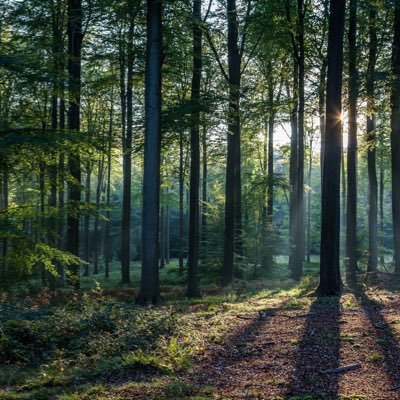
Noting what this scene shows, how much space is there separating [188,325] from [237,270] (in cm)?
1269

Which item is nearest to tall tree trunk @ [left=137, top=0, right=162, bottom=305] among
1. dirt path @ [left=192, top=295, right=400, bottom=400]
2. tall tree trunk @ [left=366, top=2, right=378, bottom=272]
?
dirt path @ [left=192, top=295, right=400, bottom=400]

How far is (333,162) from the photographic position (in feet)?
37.8

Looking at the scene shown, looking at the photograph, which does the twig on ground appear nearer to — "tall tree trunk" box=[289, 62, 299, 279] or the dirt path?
the dirt path

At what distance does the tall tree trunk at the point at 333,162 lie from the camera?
37.6 feet

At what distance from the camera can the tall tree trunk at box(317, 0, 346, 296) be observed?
11461 millimetres

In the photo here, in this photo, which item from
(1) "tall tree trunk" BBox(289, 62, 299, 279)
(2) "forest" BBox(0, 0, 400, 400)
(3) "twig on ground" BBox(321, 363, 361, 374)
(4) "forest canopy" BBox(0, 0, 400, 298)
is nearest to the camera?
(3) "twig on ground" BBox(321, 363, 361, 374)

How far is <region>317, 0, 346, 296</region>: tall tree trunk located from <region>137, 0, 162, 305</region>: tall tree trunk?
4573mm

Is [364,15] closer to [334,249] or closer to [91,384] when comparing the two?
[334,249]

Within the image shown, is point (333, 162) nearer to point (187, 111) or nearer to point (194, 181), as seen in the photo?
point (187, 111)

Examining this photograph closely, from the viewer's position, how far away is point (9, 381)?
5867 millimetres

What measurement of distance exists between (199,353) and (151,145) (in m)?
6.72

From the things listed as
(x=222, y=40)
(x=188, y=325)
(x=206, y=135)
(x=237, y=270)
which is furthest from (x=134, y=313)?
(x=206, y=135)

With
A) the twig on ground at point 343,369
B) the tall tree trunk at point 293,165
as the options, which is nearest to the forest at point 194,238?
the twig on ground at point 343,369

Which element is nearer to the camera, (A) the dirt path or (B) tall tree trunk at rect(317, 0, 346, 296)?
(A) the dirt path
